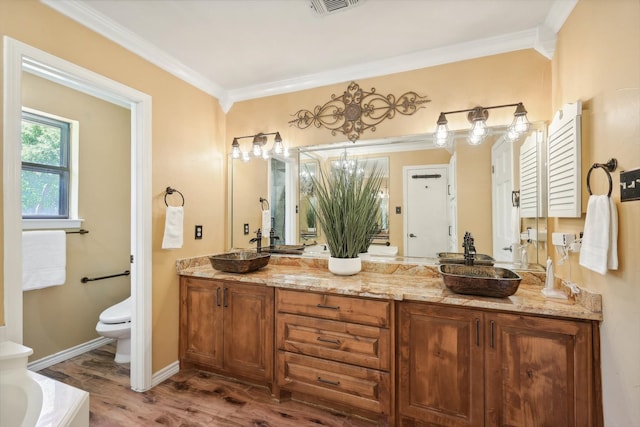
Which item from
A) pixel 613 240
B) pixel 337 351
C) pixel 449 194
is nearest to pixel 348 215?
pixel 449 194

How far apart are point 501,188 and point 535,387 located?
1.24m

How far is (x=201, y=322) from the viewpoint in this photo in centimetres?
230

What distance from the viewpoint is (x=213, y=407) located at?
1920 mm

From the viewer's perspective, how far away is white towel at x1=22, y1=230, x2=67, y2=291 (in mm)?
2256

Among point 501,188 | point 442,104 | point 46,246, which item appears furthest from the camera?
point 46,246

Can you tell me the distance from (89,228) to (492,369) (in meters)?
3.46

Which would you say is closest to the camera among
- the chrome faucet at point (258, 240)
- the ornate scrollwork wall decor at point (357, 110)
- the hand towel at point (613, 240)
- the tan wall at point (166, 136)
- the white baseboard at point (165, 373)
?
the hand towel at point (613, 240)

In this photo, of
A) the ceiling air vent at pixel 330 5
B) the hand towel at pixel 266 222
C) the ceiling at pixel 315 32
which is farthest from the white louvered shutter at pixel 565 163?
the hand towel at pixel 266 222

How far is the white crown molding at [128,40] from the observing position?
65.5 inches

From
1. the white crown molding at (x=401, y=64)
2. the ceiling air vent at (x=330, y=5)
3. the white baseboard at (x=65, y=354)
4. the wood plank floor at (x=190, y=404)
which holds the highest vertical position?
the ceiling air vent at (x=330, y=5)

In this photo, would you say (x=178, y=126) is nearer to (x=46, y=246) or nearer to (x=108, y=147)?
Result: (x=108, y=147)

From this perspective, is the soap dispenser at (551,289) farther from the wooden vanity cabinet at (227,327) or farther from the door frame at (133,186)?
the door frame at (133,186)

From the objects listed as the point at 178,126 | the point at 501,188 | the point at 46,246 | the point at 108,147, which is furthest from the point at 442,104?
the point at 46,246

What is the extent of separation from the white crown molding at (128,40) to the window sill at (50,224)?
162 centimetres
